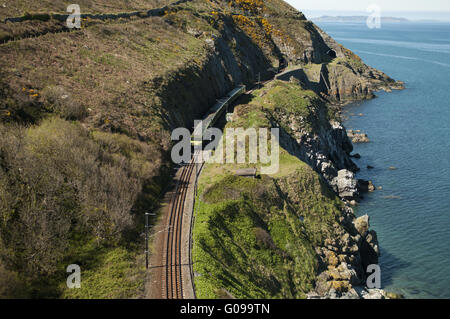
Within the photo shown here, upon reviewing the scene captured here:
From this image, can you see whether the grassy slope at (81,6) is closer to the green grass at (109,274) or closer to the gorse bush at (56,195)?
the gorse bush at (56,195)

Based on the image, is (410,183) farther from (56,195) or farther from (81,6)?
(81,6)

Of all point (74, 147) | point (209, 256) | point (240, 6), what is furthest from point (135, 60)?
point (240, 6)

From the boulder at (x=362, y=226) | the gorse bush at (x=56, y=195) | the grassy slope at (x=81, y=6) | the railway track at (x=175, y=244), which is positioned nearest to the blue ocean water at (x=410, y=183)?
the boulder at (x=362, y=226)

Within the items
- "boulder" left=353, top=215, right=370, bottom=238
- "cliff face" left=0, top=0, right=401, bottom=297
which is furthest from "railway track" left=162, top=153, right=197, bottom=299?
"boulder" left=353, top=215, right=370, bottom=238

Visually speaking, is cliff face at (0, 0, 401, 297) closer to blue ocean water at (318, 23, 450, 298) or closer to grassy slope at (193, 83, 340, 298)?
grassy slope at (193, 83, 340, 298)

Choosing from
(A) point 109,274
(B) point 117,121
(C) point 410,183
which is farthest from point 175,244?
(C) point 410,183
